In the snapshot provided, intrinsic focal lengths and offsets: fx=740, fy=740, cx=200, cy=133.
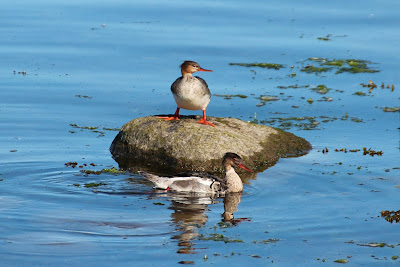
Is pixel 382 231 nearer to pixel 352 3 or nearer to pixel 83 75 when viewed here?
pixel 83 75

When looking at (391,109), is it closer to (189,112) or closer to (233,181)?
(189,112)

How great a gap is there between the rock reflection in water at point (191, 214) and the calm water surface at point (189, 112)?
0.04 meters

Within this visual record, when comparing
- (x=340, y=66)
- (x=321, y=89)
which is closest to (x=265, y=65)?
(x=340, y=66)

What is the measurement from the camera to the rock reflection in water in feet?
33.4

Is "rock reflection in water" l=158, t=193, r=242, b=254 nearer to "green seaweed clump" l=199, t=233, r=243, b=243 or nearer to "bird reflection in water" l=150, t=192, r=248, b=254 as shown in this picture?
"bird reflection in water" l=150, t=192, r=248, b=254

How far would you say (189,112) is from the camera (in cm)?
1789

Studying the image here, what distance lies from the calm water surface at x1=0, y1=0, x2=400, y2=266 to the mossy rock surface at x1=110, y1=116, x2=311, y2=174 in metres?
0.45

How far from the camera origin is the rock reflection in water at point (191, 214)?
10.2 m

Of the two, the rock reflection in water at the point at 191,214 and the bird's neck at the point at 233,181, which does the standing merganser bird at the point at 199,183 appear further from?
the rock reflection in water at the point at 191,214

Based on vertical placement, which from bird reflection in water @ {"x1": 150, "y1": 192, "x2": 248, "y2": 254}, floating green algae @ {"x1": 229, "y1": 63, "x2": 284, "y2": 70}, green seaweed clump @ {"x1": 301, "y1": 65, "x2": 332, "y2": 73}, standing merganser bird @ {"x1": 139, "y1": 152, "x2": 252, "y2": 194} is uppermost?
floating green algae @ {"x1": 229, "y1": 63, "x2": 284, "y2": 70}

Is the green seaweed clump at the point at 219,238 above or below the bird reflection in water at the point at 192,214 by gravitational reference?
below

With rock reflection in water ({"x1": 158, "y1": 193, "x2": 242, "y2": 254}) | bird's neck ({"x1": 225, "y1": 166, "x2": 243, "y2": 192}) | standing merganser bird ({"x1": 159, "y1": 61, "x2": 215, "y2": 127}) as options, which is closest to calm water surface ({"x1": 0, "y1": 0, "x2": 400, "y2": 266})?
rock reflection in water ({"x1": 158, "y1": 193, "x2": 242, "y2": 254})

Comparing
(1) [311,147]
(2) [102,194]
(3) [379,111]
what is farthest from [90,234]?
(3) [379,111]

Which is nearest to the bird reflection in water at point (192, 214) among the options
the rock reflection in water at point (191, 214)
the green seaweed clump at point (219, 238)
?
the rock reflection in water at point (191, 214)
